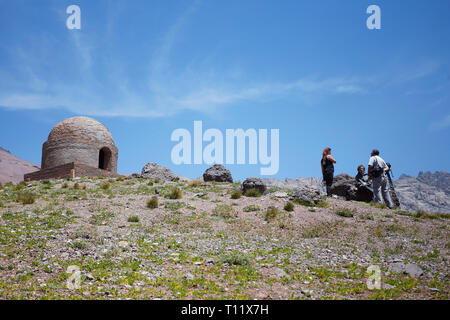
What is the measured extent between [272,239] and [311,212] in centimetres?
448

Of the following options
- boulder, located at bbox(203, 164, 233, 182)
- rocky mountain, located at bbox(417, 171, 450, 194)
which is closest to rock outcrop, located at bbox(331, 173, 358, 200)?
boulder, located at bbox(203, 164, 233, 182)

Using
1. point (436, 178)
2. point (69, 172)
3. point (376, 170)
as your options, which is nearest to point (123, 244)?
point (376, 170)

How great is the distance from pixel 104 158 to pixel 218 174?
46.8 ft

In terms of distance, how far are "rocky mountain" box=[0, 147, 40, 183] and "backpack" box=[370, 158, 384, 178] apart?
85750 mm

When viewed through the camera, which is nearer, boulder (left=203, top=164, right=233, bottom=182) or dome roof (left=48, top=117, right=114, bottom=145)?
boulder (left=203, top=164, right=233, bottom=182)

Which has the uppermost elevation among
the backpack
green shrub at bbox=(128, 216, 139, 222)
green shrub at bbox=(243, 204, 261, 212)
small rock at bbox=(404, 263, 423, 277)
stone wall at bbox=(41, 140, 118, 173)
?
stone wall at bbox=(41, 140, 118, 173)

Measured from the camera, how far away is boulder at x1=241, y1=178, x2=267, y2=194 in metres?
18.3

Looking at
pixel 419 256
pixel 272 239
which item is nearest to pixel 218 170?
pixel 272 239

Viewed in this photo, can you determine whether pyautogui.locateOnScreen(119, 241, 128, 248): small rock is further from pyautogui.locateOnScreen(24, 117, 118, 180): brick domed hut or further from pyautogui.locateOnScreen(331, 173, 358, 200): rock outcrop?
pyautogui.locateOnScreen(24, 117, 118, 180): brick domed hut

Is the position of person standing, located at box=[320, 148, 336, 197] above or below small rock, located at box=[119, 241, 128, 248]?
above

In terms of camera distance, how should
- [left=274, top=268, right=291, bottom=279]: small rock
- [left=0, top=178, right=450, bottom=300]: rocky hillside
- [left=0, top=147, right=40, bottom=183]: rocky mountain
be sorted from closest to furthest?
1. [left=0, top=178, right=450, bottom=300]: rocky hillside
2. [left=274, top=268, right=291, bottom=279]: small rock
3. [left=0, top=147, right=40, bottom=183]: rocky mountain

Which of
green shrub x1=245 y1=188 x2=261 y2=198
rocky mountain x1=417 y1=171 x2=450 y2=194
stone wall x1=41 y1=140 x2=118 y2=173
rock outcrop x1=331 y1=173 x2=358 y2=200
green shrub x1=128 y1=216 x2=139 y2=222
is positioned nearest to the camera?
green shrub x1=128 y1=216 x2=139 y2=222

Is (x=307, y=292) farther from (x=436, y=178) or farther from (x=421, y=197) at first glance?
(x=436, y=178)

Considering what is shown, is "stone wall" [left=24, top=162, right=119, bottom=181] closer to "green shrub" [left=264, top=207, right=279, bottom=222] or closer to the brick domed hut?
the brick domed hut
